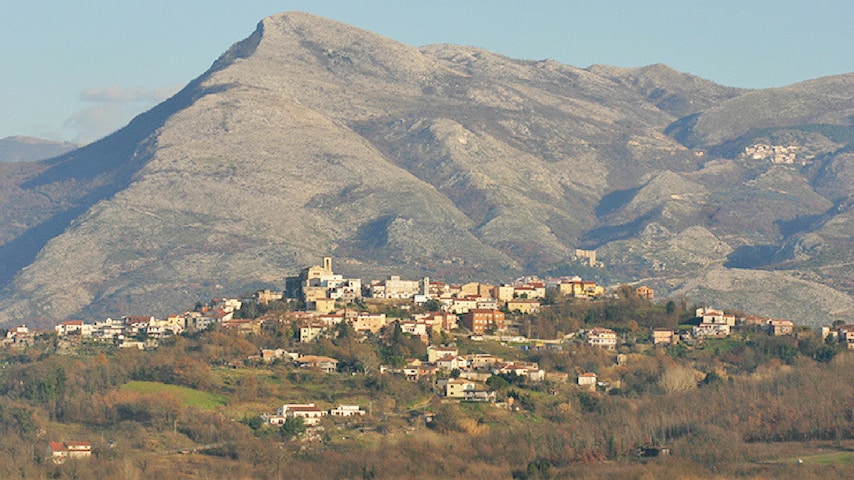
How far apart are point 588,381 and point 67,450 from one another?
128 feet

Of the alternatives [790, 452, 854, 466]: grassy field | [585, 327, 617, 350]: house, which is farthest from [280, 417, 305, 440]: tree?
[585, 327, 617, 350]: house

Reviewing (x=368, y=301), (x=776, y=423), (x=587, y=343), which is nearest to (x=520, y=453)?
(x=776, y=423)

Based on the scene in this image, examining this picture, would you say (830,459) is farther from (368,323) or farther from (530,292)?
(530,292)

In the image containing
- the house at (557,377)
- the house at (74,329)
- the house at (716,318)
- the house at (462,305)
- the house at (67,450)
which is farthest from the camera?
the house at (74,329)

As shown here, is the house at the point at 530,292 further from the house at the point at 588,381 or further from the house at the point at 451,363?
the house at the point at 588,381

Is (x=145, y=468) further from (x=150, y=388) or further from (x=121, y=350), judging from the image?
(x=121, y=350)

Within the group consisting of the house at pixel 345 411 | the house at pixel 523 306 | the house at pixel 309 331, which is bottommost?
the house at pixel 345 411

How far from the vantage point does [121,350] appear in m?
141

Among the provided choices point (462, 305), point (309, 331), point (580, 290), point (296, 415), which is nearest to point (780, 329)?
point (580, 290)

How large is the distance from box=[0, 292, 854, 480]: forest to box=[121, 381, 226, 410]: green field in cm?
18

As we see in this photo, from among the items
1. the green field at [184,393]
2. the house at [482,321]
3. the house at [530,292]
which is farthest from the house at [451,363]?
the house at [530,292]

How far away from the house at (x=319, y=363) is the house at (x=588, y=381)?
1611cm

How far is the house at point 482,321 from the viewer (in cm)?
15100

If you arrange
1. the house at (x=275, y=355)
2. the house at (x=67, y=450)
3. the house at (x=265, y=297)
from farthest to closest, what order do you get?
1. the house at (x=265, y=297)
2. the house at (x=275, y=355)
3. the house at (x=67, y=450)
